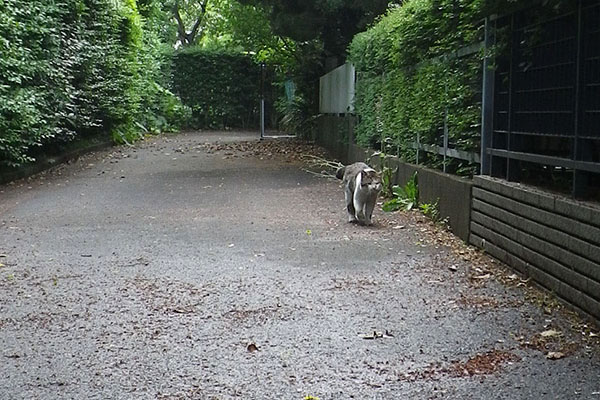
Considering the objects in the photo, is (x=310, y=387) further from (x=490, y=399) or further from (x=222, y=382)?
(x=490, y=399)

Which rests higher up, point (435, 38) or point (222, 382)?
point (435, 38)

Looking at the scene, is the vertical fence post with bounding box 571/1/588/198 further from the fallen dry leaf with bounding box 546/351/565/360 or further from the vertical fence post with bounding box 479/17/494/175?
the vertical fence post with bounding box 479/17/494/175

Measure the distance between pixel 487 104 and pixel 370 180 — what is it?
201 cm

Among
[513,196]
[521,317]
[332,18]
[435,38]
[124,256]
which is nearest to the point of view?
[521,317]

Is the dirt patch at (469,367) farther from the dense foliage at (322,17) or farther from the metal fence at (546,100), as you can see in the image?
the dense foliage at (322,17)

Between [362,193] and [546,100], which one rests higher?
[546,100]

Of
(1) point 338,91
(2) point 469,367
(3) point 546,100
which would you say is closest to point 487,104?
(3) point 546,100

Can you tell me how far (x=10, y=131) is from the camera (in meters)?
13.4

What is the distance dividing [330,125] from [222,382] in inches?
691

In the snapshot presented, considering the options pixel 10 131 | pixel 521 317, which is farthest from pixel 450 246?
pixel 10 131

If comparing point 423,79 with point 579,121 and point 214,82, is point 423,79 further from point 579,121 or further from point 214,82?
point 214,82

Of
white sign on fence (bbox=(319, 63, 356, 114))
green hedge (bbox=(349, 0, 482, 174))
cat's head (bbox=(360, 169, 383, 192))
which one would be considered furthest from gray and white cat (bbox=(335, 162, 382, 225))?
white sign on fence (bbox=(319, 63, 356, 114))

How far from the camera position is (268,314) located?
5.84 meters

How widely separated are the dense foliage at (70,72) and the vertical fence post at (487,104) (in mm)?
7643
